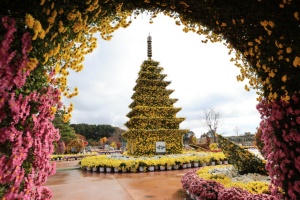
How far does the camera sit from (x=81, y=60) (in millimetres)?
4453

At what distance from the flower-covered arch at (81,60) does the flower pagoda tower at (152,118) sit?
666 inches

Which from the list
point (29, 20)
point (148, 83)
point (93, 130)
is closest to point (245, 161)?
point (29, 20)

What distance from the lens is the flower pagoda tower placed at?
69.9 ft

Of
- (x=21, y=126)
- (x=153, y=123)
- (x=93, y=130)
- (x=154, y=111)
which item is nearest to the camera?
(x=21, y=126)

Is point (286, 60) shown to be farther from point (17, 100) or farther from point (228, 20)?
point (17, 100)

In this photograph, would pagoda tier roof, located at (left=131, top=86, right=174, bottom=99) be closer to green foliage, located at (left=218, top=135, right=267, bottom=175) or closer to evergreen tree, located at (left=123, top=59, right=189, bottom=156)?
evergreen tree, located at (left=123, top=59, right=189, bottom=156)

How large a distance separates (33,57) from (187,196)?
22.1ft

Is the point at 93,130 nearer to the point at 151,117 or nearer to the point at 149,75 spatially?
the point at 149,75

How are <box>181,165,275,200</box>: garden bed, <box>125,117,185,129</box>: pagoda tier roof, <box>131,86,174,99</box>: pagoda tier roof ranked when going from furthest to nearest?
<box>131,86,174,99</box>: pagoda tier roof, <box>125,117,185,129</box>: pagoda tier roof, <box>181,165,275,200</box>: garden bed

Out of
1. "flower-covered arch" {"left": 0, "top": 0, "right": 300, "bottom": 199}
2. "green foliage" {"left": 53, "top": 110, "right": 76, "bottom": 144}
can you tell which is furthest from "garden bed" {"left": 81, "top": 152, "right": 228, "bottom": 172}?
"green foliage" {"left": 53, "top": 110, "right": 76, "bottom": 144}

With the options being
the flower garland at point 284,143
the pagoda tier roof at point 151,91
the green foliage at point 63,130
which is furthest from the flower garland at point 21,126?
the green foliage at point 63,130

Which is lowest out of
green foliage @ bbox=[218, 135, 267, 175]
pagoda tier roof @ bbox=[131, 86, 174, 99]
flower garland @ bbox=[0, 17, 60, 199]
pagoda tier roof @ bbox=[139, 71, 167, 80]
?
green foliage @ bbox=[218, 135, 267, 175]

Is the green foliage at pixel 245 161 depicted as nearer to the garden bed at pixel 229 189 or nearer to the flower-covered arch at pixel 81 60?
the garden bed at pixel 229 189

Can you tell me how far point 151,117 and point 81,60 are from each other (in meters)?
17.9
